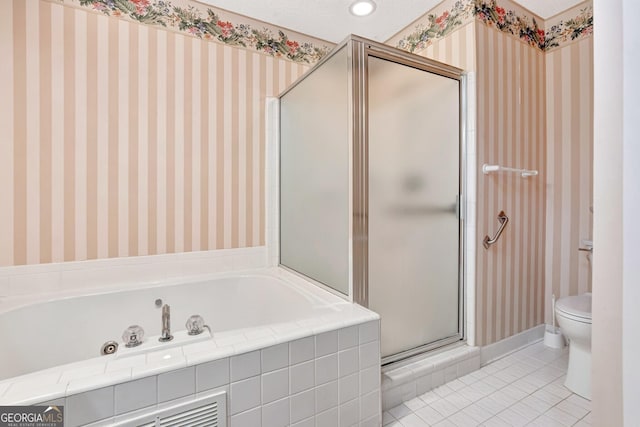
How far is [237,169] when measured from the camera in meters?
2.15

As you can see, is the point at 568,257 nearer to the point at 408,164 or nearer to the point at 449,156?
the point at 449,156

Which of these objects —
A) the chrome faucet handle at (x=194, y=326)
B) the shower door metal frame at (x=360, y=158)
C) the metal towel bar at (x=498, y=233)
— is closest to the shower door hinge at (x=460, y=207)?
the metal towel bar at (x=498, y=233)

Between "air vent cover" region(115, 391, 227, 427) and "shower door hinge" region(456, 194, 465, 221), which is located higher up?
"shower door hinge" region(456, 194, 465, 221)

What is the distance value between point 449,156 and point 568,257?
1.30 meters

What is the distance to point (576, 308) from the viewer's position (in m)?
1.69

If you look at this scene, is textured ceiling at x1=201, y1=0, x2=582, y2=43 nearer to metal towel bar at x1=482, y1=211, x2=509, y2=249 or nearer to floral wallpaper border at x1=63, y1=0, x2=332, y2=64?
floral wallpaper border at x1=63, y1=0, x2=332, y2=64

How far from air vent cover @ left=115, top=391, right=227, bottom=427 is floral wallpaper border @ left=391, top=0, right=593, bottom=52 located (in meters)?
2.43

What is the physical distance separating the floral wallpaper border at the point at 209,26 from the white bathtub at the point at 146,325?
163 centimetres

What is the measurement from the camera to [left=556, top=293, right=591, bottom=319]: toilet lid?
1.63 m

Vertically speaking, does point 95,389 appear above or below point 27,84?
below

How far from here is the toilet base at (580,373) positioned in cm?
159

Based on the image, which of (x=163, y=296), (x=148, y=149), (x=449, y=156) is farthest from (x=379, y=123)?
(x=163, y=296)

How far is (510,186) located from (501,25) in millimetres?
1079

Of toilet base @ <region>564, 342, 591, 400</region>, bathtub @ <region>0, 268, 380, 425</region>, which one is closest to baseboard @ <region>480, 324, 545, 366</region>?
toilet base @ <region>564, 342, 591, 400</region>
